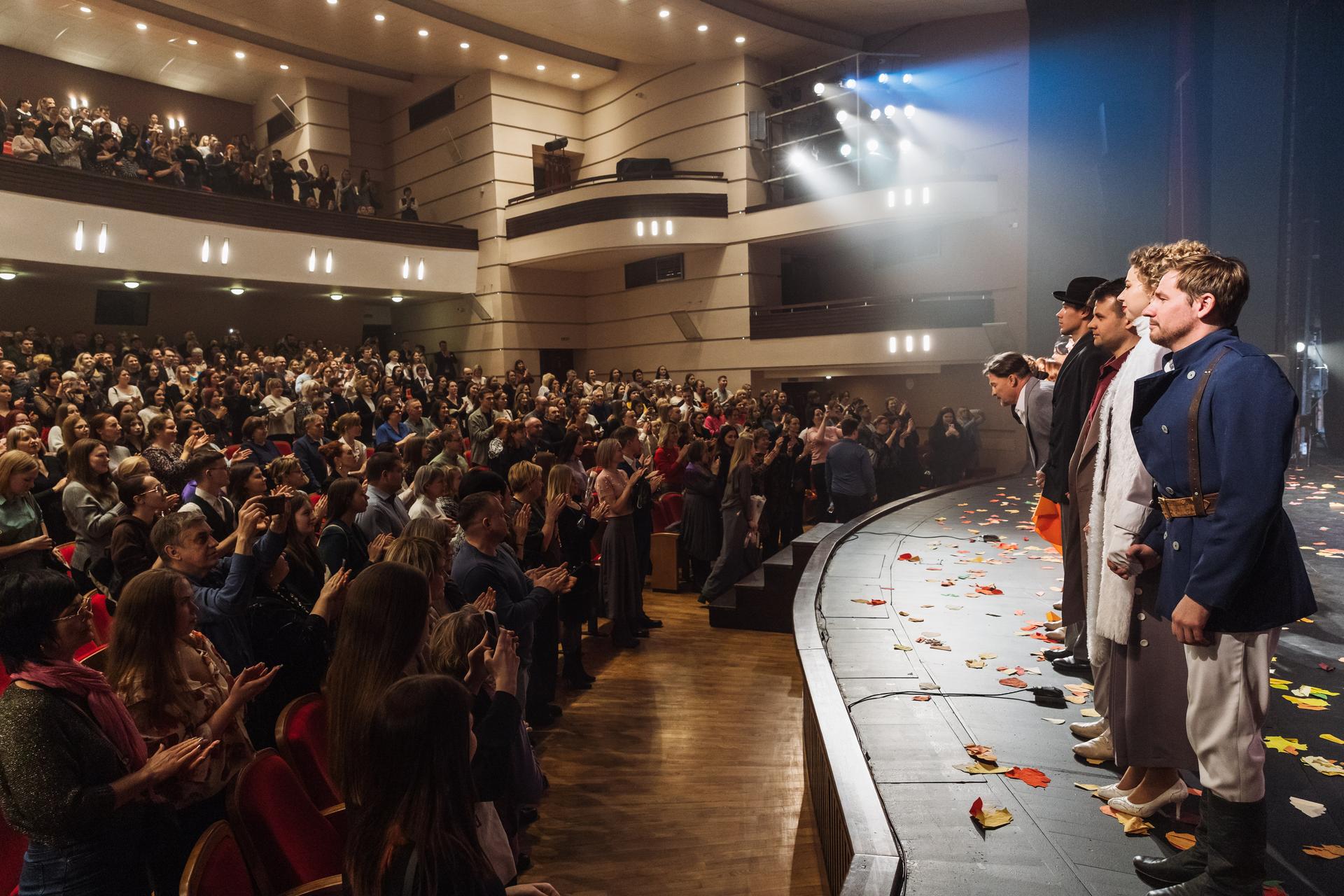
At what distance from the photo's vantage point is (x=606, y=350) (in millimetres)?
17953

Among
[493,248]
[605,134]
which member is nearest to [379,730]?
[493,248]

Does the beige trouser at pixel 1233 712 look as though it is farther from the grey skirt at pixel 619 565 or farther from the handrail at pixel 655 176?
the handrail at pixel 655 176

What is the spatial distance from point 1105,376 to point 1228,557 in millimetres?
1208

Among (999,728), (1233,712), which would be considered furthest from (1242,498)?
(999,728)

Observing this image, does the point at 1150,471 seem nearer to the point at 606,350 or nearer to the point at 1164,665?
the point at 1164,665

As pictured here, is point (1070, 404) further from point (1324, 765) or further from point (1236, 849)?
A: point (1236, 849)

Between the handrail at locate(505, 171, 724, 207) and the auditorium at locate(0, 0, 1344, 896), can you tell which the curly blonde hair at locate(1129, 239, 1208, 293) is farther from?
the handrail at locate(505, 171, 724, 207)

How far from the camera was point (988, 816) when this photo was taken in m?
2.25

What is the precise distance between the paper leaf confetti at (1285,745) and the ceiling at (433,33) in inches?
529

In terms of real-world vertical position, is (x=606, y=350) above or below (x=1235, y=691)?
above

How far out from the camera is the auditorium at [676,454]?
1.81 m

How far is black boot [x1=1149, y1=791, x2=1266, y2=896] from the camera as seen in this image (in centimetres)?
170

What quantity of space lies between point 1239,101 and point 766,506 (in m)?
6.63

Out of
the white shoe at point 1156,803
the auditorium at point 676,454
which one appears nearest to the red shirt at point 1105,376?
the auditorium at point 676,454
